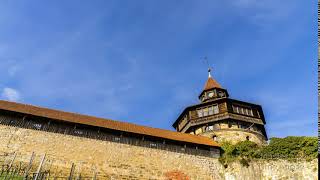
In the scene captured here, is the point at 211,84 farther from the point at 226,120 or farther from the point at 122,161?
the point at 122,161

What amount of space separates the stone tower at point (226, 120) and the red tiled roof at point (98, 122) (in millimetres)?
2587

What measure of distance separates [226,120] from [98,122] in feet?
44.1

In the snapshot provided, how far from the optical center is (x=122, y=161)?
23516mm

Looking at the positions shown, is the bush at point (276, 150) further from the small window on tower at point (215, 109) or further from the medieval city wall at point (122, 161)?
the small window on tower at point (215, 109)

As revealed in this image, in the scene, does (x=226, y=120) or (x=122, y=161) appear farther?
(x=226, y=120)

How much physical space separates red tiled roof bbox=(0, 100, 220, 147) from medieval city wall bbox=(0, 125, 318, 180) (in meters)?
1.39

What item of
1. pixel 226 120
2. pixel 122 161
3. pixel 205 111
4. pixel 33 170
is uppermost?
pixel 205 111

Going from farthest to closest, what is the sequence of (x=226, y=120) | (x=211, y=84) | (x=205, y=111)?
(x=211, y=84) < (x=205, y=111) < (x=226, y=120)

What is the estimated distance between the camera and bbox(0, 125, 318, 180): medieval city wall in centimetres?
2152

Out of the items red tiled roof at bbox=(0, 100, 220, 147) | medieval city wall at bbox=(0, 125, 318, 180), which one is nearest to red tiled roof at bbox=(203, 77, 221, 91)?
red tiled roof at bbox=(0, 100, 220, 147)

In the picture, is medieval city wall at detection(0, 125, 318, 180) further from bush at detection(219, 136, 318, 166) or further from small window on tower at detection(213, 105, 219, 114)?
small window on tower at detection(213, 105, 219, 114)

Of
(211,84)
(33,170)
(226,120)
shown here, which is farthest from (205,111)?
(33,170)

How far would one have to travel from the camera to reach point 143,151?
24.8m

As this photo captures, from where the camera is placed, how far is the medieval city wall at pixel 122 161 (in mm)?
21516
